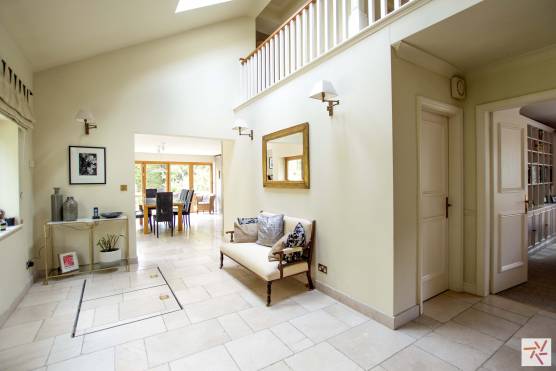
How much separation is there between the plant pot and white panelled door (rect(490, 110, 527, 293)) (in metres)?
4.72

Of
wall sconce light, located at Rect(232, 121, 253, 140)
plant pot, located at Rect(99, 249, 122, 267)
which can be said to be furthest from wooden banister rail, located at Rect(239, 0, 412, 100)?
plant pot, located at Rect(99, 249, 122, 267)

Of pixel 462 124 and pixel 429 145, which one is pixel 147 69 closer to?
pixel 429 145

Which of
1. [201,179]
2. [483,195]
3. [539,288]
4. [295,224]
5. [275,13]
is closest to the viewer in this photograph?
[483,195]

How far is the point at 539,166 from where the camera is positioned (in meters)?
4.90

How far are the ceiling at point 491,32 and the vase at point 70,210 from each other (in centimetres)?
424

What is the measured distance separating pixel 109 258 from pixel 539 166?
742 cm

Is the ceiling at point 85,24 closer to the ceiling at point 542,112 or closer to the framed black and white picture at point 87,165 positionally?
the framed black and white picture at point 87,165

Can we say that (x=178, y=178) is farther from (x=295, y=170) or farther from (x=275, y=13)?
(x=295, y=170)

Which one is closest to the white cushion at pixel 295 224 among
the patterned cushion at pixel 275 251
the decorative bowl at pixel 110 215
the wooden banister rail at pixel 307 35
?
the patterned cushion at pixel 275 251

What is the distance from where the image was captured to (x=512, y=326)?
224cm

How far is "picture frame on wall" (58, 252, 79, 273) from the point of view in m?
3.52

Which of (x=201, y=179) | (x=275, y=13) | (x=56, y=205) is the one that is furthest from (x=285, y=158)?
(x=201, y=179)

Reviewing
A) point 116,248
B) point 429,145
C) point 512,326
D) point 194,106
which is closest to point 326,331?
point 512,326

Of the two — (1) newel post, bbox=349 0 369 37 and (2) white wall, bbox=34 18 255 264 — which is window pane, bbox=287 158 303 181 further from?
(2) white wall, bbox=34 18 255 264
